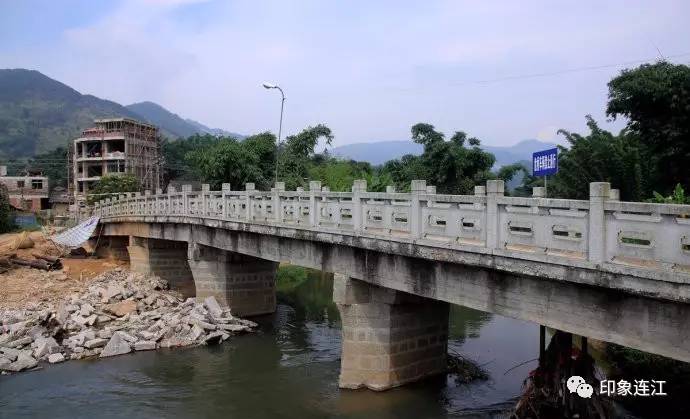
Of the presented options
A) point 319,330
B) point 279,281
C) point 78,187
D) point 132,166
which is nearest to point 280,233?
point 319,330

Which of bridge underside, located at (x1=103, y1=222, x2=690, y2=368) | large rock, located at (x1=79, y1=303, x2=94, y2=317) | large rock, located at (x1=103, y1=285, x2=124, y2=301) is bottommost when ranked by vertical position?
large rock, located at (x1=79, y1=303, x2=94, y2=317)

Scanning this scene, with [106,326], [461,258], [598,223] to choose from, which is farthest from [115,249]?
[598,223]

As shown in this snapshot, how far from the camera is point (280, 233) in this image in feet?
52.2

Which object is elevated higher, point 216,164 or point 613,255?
point 216,164

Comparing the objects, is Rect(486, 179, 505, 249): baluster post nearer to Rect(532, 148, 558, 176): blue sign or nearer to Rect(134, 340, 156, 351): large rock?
Rect(532, 148, 558, 176): blue sign

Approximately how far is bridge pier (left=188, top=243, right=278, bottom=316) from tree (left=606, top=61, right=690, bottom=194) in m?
16.0

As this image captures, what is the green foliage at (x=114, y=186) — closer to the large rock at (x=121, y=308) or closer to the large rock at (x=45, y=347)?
the large rock at (x=121, y=308)

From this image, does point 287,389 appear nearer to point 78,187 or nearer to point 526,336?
point 526,336

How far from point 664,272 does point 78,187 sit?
67610 mm

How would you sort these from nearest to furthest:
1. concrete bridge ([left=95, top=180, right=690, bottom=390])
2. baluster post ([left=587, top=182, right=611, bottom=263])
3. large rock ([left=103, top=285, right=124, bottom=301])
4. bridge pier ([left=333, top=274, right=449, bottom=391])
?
concrete bridge ([left=95, top=180, right=690, bottom=390]) < baluster post ([left=587, top=182, right=611, bottom=263]) < bridge pier ([left=333, top=274, right=449, bottom=391]) < large rock ([left=103, top=285, right=124, bottom=301])

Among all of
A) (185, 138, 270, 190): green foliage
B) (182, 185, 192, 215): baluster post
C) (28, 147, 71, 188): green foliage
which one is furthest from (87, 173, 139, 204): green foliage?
(28, 147, 71, 188): green foliage

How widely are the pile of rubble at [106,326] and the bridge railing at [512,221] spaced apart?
22.8ft

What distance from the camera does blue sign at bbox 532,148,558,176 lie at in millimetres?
11086

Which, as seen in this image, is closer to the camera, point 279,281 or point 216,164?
point 279,281
